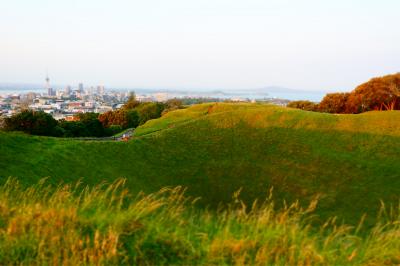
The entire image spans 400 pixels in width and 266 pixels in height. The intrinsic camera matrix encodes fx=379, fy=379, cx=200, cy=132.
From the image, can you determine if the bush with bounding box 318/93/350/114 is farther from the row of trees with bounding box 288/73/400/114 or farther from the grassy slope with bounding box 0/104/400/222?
the grassy slope with bounding box 0/104/400/222

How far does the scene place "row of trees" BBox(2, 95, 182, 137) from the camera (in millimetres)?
62969

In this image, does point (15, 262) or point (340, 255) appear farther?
point (340, 255)

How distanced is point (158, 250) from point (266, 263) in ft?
5.32

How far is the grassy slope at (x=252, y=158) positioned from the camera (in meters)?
24.7

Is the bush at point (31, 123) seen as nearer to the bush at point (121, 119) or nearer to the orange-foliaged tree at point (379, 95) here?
the bush at point (121, 119)

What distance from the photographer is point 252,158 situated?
106 ft

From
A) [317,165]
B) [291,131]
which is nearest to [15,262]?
[317,165]

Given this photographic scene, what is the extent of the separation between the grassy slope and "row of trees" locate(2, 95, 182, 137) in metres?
36.5

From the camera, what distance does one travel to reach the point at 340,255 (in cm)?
594

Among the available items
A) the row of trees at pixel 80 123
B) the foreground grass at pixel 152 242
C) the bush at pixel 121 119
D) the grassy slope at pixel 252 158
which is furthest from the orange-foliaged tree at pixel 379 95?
the foreground grass at pixel 152 242

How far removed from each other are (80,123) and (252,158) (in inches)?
2265

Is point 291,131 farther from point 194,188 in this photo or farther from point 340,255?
point 340,255

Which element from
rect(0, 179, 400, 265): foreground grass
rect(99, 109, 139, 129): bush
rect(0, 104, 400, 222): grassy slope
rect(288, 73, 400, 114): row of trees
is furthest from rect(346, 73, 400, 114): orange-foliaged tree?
rect(0, 179, 400, 265): foreground grass

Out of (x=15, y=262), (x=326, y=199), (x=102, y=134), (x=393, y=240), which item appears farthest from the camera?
(x=102, y=134)
